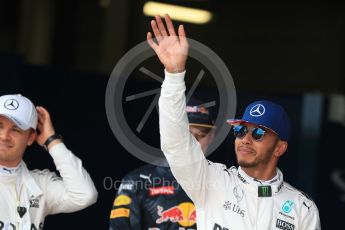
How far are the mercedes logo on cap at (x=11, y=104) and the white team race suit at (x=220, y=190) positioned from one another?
912 mm

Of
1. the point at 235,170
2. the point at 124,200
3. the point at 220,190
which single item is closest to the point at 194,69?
the point at 124,200

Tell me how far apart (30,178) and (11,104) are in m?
0.39

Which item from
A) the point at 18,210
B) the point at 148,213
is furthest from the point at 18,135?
the point at 148,213

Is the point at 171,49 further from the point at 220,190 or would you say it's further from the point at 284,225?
the point at 284,225

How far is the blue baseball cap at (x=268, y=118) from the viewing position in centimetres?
407

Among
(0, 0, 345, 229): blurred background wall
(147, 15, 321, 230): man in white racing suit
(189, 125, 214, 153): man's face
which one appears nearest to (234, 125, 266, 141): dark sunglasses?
(147, 15, 321, 230): man in white racing suit

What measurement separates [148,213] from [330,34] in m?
Answer: 7.58

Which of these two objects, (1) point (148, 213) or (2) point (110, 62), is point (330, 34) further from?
(1) point (148, 213)

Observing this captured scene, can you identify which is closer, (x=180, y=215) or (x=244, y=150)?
(x=244, y=150)

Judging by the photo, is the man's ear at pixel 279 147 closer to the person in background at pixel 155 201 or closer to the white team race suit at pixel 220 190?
the white team race suit at pixel 220 190

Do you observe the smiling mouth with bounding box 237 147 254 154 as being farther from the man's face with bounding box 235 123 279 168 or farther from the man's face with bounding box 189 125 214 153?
the man's face with bounding box 189 125 214 153

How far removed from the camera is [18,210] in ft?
13.2

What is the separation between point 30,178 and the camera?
4.18 meters

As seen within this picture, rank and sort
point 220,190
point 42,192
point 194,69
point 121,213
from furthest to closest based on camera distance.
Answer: point 194,69 → point 121,213 → point 42,192 → point 220,190
